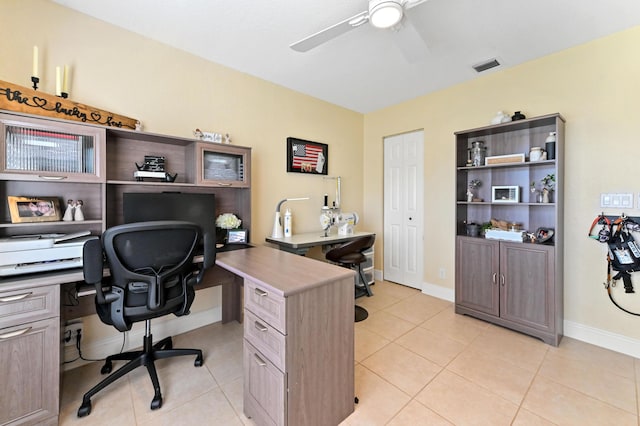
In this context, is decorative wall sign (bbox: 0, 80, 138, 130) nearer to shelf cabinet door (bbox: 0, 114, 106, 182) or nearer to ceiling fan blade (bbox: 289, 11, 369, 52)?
shelf cabinet door (bbox: 0, 114, 106, 182)

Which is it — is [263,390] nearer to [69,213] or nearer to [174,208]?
[174,208]

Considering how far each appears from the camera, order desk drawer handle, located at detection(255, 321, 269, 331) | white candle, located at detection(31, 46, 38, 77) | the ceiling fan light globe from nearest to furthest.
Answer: desk drawer handle, located at detection(255, 321, 269, 331), the ceiling fan light globe, white candle, located at detection(31, 46, 38, 77)

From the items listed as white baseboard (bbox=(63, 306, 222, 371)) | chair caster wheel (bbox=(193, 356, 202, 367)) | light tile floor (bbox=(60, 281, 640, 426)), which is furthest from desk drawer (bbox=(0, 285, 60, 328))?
chair caster wheel (bbox=(193, 356, 202, 367))

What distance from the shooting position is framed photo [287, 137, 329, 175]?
10.5 ft

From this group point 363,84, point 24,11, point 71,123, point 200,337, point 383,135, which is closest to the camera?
point 71,123

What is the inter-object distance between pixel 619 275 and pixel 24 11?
482 cm

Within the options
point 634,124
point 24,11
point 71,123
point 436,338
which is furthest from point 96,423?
point 634,124

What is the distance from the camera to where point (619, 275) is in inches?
83.6

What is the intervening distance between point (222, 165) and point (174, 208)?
0.56 meters

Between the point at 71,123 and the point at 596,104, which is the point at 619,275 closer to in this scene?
the point at 596,104

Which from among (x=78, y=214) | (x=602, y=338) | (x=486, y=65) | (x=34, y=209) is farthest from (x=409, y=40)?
(x=602, y=338)

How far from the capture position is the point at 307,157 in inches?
133

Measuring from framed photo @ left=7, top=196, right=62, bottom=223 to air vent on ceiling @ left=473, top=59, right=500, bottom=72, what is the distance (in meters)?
3.76

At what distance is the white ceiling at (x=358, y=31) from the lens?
6.00 ft
